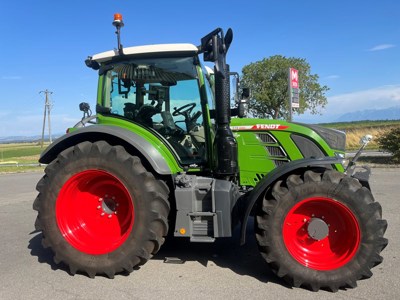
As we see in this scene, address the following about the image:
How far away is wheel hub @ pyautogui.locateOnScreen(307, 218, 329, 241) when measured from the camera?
129 inches

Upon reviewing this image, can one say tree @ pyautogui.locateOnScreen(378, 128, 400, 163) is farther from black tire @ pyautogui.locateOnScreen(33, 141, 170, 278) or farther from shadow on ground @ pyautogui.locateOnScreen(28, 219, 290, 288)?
black tire @ pyautogui.locateOnScreen(33, 141, 170, 278)

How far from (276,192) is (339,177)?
1.95ft

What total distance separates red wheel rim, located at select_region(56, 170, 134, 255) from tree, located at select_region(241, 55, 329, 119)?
665 inches

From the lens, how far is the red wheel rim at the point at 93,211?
12.0 ft

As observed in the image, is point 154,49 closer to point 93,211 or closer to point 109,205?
point 109,205

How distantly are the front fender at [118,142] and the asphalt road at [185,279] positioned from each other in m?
1.09

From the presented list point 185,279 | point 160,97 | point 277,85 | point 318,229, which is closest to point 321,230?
point 318,229

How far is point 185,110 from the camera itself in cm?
397

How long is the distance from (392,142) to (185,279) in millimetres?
12843

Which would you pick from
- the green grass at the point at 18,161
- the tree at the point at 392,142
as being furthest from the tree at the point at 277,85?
the green grass at the point at 18,161

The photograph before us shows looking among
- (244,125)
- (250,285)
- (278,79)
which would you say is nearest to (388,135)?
(278,79)

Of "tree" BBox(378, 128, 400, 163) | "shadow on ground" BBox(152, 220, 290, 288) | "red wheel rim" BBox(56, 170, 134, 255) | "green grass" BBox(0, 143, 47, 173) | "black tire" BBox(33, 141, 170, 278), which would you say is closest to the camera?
"black tire" BBox(33, 141, 170, 278)

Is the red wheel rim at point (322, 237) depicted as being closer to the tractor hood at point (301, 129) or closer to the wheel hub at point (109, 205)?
the tractor hood at point (301, 129)

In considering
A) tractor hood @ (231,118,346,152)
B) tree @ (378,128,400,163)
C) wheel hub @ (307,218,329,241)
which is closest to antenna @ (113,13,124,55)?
tractor hood @ (231,118,346,152)
